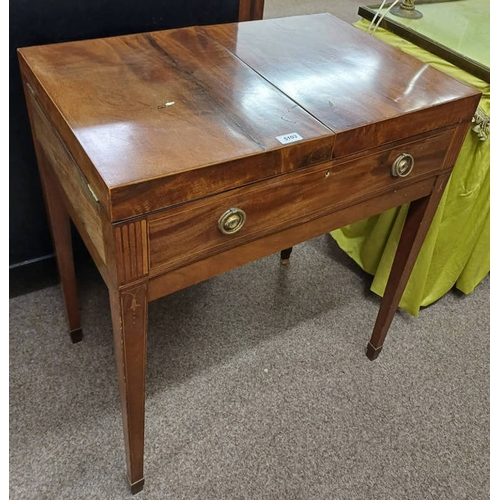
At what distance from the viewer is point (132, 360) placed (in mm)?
798

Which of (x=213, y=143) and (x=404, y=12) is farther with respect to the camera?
(x=404, y=12)

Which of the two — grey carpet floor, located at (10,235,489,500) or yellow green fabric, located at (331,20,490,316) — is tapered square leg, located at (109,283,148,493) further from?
yellow green fabric, located at (331,20,490,316)

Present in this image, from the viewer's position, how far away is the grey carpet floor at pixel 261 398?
105 centimetres

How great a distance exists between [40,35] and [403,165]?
0.73m

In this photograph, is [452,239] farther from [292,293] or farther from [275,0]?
[275,0]

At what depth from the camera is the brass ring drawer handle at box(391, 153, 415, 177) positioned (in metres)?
0.88

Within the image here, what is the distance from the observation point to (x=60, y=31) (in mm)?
1024

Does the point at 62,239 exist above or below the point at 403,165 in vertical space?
below

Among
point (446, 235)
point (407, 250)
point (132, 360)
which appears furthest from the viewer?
point (446, 235)

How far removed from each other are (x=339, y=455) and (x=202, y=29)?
36.3 inches

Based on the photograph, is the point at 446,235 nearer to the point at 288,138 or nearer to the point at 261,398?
the point at 261,398

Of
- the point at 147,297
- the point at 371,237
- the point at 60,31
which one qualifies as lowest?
the point at 371,237

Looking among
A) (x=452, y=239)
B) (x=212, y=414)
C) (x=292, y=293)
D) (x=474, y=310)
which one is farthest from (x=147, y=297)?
(x=474, y=310)

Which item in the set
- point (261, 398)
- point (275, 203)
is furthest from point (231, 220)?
point (261, 398)
